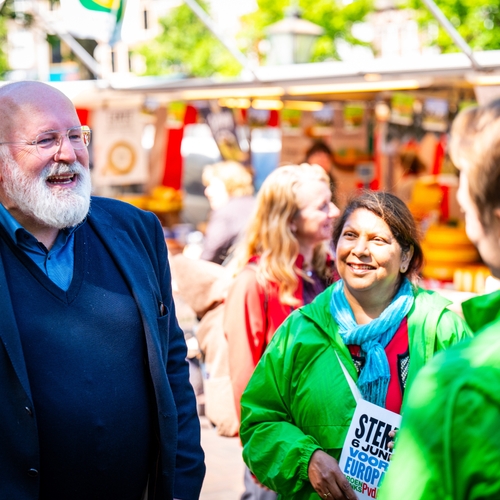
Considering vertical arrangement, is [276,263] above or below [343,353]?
above

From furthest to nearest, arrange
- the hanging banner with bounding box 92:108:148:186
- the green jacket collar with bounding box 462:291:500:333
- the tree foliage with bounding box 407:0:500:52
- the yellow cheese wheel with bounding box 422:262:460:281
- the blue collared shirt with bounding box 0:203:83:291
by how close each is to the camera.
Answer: the tree foliage with bounding box 407:0:500:52, the hanging banner with bounding box 92:108:148:186, the yellow cheese wheel with bounding box 422:262:460:281, the blue collared shirt with bounding box 0:203:83:291, the green jacket collar with bounding box 462:291:500:333

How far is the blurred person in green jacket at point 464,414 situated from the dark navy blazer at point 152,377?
1044mm

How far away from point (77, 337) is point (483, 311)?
1.14 meters

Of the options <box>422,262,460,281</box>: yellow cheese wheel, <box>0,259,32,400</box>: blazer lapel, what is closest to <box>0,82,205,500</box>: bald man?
<box>0,259,32,400</box>: blazer lapel

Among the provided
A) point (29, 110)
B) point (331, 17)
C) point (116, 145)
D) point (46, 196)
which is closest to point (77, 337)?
point (46, 196)

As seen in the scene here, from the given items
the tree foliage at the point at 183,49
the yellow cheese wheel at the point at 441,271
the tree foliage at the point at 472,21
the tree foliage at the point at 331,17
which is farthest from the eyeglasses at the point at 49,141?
the tree foliage at the point at 183,49

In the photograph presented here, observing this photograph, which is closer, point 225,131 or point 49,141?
point 49,141

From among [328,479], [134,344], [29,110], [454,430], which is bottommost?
[328,479]

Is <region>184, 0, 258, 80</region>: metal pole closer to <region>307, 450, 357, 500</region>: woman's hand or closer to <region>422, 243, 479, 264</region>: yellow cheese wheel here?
<region>422, 243, 479, 264</region>: yellow cheese wheel

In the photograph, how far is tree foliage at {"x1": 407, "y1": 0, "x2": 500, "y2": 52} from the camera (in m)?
20.3

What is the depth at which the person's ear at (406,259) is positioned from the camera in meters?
2.62

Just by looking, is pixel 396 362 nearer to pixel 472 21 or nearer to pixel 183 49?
pixel 472 21

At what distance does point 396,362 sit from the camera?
2387 millimetres

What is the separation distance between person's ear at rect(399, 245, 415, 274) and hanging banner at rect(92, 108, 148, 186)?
6.58 meters
